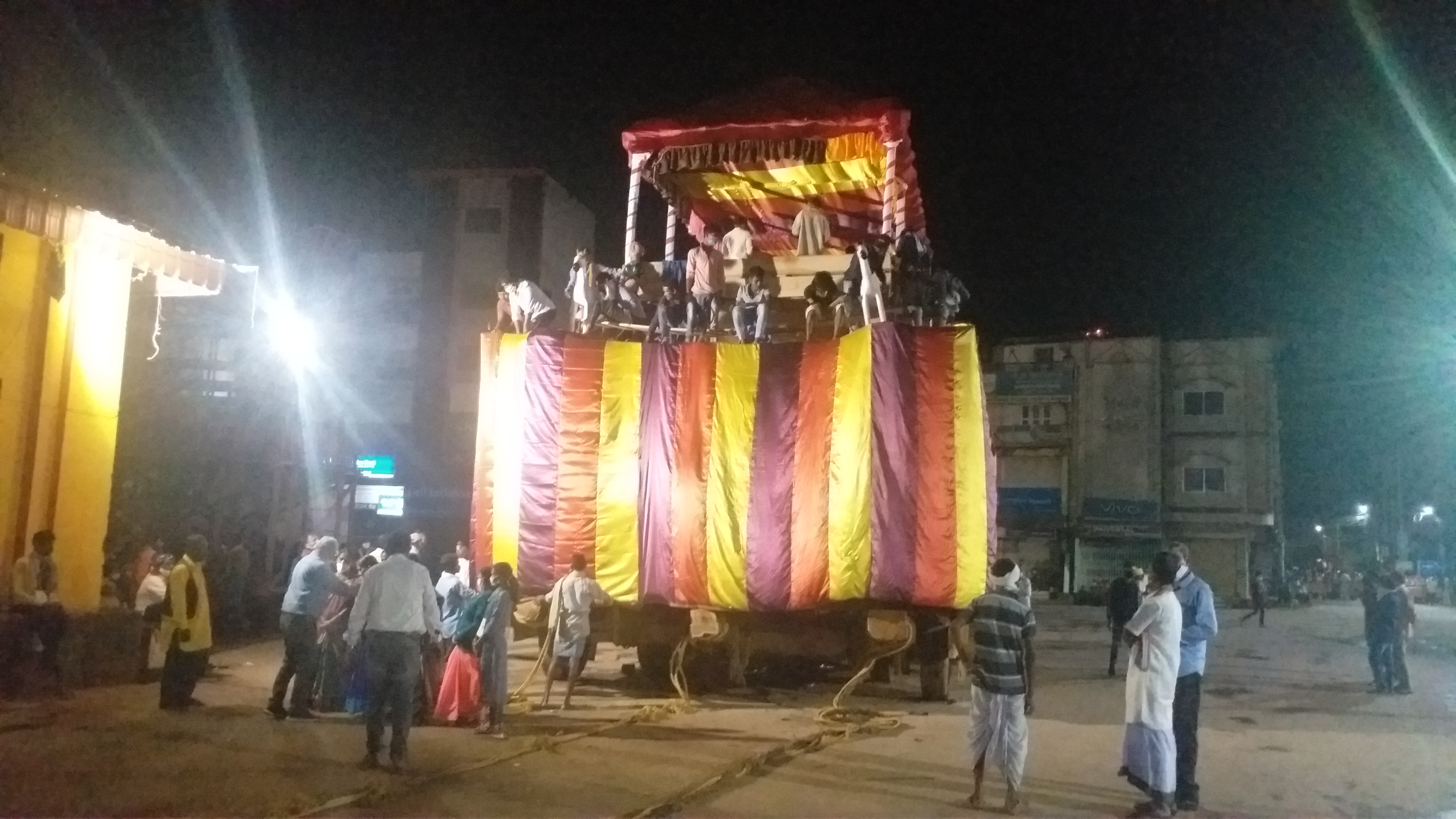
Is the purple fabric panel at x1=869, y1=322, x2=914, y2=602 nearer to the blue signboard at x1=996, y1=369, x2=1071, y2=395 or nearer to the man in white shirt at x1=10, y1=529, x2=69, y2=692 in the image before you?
the man in white shirt at x1=10, y1=529, x2=69, y2=692

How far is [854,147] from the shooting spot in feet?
49.7

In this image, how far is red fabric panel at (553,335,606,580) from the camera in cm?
1320

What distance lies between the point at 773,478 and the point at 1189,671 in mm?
5789

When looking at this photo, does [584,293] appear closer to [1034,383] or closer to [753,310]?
[753,310]

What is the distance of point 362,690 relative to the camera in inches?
412

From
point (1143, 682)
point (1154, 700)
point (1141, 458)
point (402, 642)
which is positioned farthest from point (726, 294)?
point (1141, 458)

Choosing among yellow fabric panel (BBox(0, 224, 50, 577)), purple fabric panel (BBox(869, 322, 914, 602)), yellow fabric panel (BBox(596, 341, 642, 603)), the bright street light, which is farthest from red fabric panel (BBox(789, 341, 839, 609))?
the bright street light

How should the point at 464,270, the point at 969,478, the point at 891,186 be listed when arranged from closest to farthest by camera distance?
the point at 969,478 → the point at 891,186 → the point at 464,270

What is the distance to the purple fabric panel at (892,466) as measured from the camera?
11.8 meters

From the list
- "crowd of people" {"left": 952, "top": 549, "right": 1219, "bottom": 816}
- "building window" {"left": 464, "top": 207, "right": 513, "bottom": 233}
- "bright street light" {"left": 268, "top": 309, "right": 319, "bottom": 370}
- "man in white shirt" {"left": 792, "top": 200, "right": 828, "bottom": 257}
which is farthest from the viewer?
"building window" {"left": 464, "top": 207, "right": 513, "bottom": 233}

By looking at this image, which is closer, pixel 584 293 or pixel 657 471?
pixel 657 471

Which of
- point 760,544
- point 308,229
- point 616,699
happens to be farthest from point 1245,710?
point 308,229

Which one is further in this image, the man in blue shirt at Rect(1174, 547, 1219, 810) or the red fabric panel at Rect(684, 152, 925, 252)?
the red fabric panel at Rect(684, 152, 925, 252)

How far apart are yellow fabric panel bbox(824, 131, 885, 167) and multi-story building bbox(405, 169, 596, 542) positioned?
23.9m
